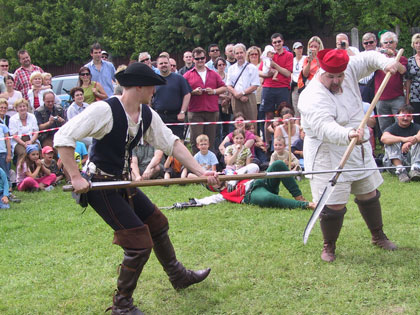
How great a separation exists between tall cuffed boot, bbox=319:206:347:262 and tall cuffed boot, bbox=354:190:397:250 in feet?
0.85

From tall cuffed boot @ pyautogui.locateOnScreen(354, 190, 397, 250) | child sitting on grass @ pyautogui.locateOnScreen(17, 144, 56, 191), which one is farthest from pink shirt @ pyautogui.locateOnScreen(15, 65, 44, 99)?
tall cuffed boot @ pyautogui.locateOnScreen(354, 190, 397, 250)

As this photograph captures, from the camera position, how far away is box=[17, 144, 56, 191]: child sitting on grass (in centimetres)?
1007

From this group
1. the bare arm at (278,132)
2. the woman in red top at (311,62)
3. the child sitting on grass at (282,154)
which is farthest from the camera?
the woman in red top at (311,62)

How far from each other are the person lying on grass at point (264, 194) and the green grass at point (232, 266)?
15cm

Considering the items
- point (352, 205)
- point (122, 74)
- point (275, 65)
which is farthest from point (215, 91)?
point (122, 74)

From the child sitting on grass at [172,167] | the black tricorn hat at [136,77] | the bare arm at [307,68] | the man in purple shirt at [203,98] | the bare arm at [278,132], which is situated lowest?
the child sitting on grass at [172,167]

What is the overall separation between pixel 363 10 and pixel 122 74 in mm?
20005

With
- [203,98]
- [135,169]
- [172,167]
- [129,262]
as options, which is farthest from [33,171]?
[129,262]

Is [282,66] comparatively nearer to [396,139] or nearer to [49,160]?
[396,139]

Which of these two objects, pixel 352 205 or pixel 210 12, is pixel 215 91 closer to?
pixel 352 205

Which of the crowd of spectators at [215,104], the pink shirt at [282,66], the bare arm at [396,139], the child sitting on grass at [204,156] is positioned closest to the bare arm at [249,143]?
the crowd of spectators at [215,104]

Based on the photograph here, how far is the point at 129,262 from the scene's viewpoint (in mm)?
4297

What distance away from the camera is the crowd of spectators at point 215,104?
956 cm

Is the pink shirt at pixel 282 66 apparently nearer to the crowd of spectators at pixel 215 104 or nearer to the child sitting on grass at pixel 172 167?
the crowd of spectators at pixel 215 104
